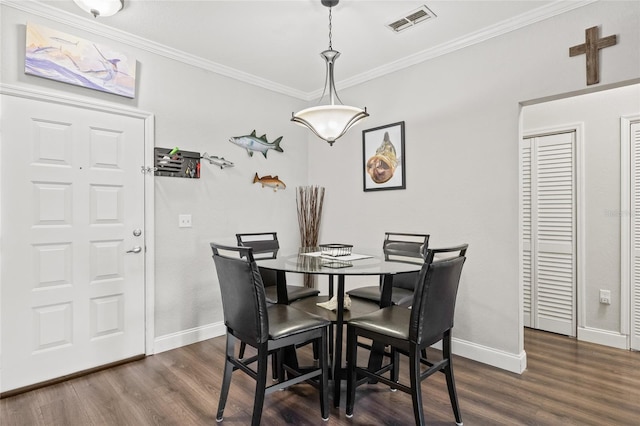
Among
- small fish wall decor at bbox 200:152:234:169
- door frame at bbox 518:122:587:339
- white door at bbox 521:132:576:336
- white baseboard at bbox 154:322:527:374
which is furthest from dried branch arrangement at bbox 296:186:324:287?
door frame at bbox 518:122:587:339

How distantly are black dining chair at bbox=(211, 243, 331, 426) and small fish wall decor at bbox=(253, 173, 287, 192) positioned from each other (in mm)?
1833

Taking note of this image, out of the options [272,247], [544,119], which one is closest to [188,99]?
[272,247]

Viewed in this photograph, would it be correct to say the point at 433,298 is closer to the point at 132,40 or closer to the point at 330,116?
the point at 330,116

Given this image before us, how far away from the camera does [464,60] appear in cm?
292

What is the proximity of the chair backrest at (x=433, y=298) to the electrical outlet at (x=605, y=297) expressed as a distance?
211cm

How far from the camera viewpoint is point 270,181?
12.6ft

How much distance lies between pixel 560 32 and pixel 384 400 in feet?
8.95

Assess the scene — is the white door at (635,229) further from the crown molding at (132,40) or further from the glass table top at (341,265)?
the crown molding at (132,40)

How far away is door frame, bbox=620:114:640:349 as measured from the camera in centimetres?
297

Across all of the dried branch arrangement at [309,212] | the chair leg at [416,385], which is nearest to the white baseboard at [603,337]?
the chair leg at [416,385]

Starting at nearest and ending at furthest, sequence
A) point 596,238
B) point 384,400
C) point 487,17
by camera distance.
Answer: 1. point 384,400
2. point 487,17
3. point 596,238

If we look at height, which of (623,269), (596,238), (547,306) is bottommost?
(547,306)

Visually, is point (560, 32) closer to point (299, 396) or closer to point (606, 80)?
point (606, 80)

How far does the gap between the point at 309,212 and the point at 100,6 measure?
259cm
